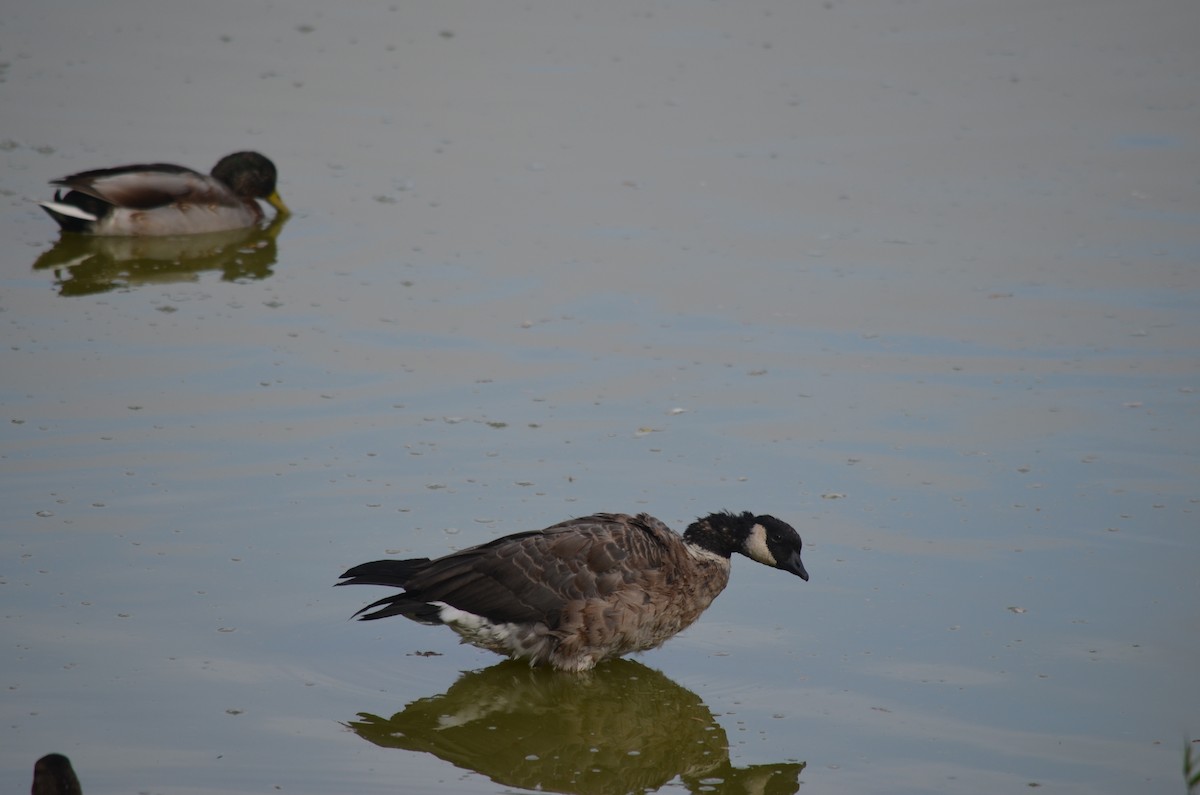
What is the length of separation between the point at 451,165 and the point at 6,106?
16.6 ft

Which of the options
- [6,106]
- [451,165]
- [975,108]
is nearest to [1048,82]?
[975,108]

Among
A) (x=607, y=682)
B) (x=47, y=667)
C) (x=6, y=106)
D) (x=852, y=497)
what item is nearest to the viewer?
(x=47, y=667)

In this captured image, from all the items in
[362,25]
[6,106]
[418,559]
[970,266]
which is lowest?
[418,559]

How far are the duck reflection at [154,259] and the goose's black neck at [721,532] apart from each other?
20.1ft

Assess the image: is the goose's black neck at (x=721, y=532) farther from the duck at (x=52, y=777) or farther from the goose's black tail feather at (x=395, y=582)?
the duck at (x=52, y=777)

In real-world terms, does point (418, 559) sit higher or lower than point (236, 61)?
lower

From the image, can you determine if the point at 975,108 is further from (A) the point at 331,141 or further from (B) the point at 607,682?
(B) the point at 607,682

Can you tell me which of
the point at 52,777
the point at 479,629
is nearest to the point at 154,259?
the point at 479,629

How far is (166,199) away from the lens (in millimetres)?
13906

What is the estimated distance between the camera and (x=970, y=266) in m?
12.6

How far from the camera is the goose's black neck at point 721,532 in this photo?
7773 millimetres

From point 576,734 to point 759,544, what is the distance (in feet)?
4.80

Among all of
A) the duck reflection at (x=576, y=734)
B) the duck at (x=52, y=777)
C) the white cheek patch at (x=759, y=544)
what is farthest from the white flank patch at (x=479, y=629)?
the duck at (x=52, y=777)

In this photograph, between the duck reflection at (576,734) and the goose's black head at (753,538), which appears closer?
the duck reflection at (576,734)
